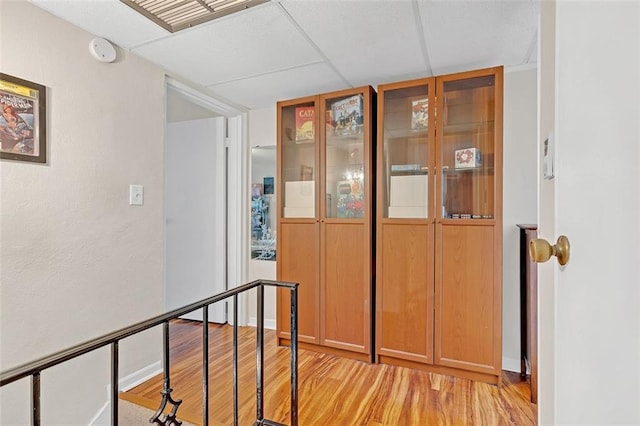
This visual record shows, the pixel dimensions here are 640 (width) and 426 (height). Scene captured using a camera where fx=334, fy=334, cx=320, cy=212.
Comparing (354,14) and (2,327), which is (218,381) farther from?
(354,14)

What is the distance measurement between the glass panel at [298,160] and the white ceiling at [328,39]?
26 cm

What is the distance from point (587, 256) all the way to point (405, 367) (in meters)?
2.02

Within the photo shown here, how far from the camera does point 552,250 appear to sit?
2.20 ft

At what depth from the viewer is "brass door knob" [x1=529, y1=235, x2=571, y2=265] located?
25.0 inches

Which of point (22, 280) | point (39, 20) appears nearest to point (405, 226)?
point (22, 280)

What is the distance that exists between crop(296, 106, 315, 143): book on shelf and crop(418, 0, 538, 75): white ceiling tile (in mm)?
963

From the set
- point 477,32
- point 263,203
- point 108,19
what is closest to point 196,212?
point 263,203

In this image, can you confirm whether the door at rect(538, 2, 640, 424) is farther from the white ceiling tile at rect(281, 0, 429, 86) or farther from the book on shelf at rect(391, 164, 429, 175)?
the book on shelf at rect(391, 164, 429, 175)

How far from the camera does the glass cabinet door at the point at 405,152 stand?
2318mm

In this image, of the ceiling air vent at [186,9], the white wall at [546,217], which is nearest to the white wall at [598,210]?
the white wall at [546,217]

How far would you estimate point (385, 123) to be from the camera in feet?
7.88

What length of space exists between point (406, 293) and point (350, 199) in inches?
31.3

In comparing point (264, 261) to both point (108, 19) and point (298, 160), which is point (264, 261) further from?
point (108, 19)

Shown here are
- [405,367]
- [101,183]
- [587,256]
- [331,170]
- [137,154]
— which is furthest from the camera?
[331,170]
